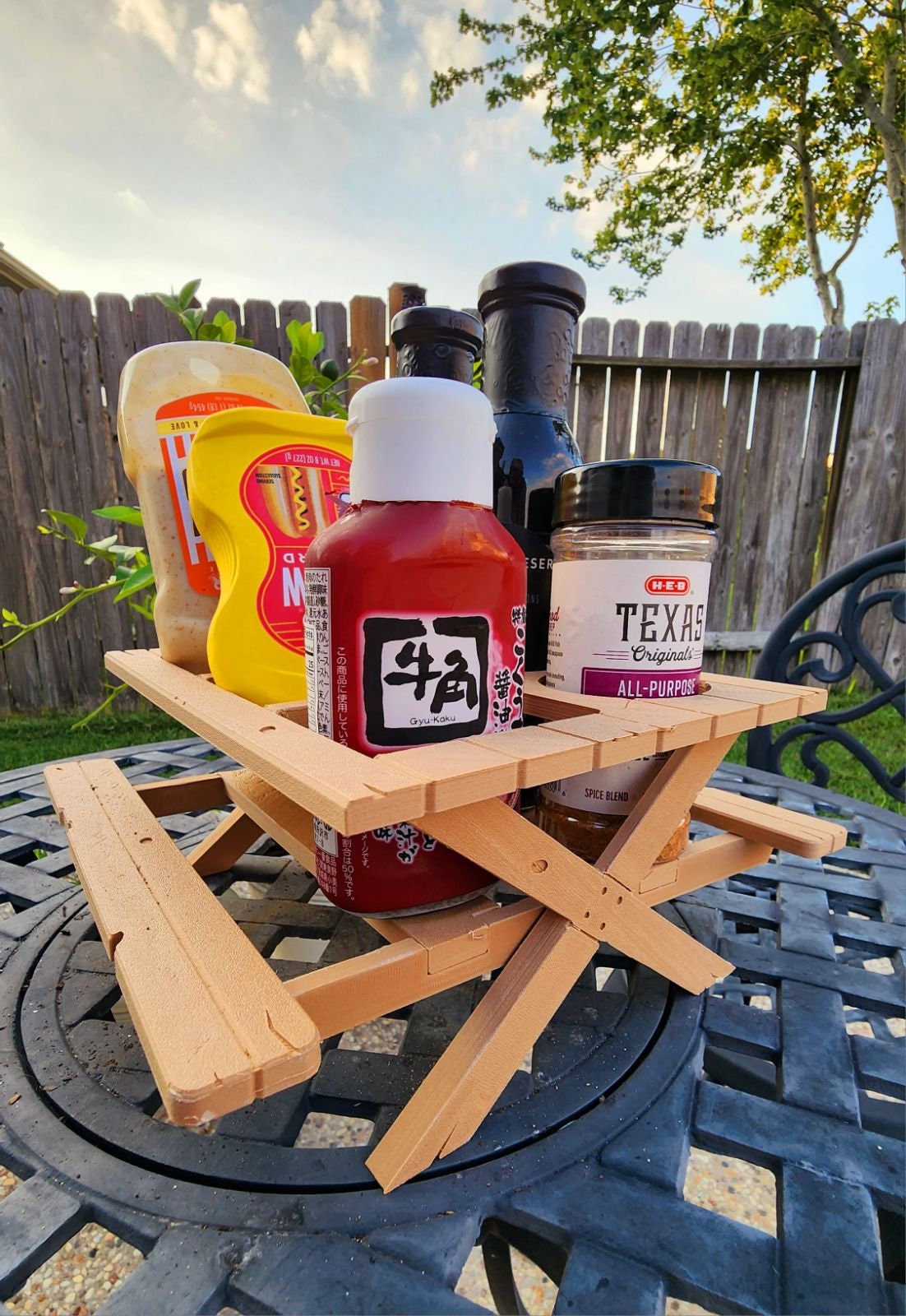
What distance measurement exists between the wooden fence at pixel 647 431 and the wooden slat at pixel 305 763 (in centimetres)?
172

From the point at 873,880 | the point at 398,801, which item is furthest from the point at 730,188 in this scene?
the point at 398,801

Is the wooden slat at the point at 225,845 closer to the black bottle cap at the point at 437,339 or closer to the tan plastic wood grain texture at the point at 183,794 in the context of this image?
the tan plastic wood grain texture at the point at 183,794

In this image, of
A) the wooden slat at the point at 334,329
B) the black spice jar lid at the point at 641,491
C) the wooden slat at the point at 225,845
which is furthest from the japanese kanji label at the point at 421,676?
the wooden slat at the point at 334,329

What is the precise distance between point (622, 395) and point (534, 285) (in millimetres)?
2089

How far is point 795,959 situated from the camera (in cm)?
62

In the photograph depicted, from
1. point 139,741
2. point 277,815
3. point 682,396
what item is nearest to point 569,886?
point 277,815

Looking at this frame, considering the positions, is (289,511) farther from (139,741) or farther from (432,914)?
(139,741)

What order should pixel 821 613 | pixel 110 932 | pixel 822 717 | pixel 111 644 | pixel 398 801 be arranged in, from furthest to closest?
1. pixel 821 613
2. pixel 111 644
3. pixel 822 717
4. pixel 110 932
5. pixel 398 801

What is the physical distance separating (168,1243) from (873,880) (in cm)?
76

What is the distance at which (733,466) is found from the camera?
2.48 metres

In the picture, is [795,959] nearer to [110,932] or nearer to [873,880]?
[873,880]

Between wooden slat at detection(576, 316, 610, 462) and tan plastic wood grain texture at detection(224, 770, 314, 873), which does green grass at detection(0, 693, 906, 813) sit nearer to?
wooden slat at detection(576, 316, 610, 462)

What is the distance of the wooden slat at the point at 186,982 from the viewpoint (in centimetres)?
29

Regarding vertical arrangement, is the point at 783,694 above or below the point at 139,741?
above
